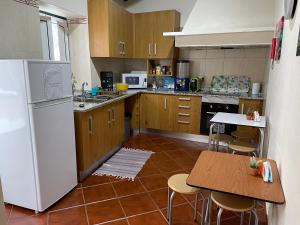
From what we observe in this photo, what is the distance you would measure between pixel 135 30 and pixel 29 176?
10.2 feet

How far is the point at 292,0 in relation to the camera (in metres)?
1.29

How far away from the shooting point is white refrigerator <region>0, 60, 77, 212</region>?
176 cm

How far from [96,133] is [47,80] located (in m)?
0.99

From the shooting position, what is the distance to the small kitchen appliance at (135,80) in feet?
13.4

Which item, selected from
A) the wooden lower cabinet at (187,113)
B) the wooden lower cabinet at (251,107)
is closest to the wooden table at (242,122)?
the wooden lower cabinet at (251,107)

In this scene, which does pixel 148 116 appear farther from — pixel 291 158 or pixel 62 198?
pixel 291 158

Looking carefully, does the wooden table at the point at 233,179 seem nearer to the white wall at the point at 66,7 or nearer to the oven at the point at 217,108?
the oven at the point at 217,108

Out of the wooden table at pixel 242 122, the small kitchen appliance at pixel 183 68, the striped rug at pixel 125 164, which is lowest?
the striped rug at pixel 125 164

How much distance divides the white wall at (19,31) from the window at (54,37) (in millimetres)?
485

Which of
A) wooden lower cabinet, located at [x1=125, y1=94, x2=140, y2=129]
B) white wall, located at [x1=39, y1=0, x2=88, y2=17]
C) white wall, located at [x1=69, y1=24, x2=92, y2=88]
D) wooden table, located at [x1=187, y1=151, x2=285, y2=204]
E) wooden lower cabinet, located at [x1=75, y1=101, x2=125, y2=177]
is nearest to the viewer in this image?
wooden table, located at [x1=187, y1=151, x2=285, y2=204]

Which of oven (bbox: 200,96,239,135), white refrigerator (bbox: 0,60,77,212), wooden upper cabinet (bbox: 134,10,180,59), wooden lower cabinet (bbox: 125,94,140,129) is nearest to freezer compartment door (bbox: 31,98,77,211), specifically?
white refrigerator (bbox: 0,60,77,212)

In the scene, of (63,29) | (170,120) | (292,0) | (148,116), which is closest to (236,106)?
(170,120)

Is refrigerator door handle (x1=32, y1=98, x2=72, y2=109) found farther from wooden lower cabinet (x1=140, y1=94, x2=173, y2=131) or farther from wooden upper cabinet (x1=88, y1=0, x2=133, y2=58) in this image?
wooden lower cabinet (x1=140, y1=94, x2=173, y2=131)

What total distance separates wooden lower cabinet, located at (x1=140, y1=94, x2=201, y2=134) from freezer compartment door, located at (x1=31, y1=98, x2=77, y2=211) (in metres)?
1.89
